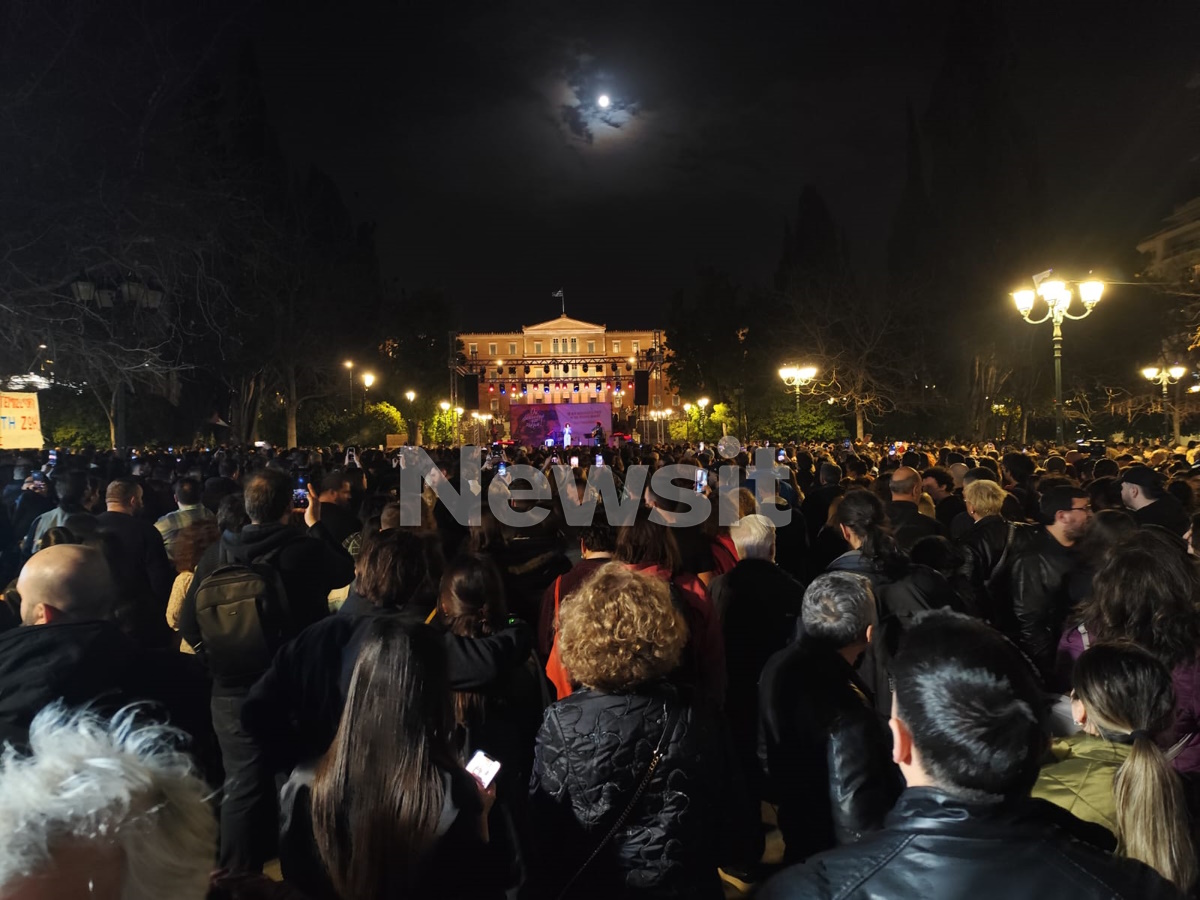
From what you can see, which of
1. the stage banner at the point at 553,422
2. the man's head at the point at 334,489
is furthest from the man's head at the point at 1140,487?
the stage banner at the point at 553,422

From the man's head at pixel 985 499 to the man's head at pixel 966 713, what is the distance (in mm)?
4582

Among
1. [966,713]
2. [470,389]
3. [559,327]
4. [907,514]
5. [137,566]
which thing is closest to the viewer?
[966,713]

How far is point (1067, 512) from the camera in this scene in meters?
4.59

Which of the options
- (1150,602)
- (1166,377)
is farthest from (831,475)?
(1166,377)

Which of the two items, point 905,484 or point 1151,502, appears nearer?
point 1151,502

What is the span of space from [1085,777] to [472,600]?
6.55 ft

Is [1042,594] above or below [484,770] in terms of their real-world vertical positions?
below

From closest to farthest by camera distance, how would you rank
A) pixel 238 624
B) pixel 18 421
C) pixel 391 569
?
pixel 391 569, pixel 238 624, pixel 18 421

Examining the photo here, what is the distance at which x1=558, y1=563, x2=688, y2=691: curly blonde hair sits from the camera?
219 cm

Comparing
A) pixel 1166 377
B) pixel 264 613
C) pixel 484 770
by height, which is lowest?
pixel 484 770

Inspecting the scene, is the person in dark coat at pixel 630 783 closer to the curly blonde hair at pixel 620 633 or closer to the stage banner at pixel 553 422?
the curly blonde hair at pixel 620 633

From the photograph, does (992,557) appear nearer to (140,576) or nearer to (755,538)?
(755,538)

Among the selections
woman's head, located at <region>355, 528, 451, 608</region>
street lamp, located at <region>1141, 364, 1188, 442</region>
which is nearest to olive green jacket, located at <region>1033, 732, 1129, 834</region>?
woman's head, located at <region>355, 528, 451, 608</region>

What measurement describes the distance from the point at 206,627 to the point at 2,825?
2.94 meters
